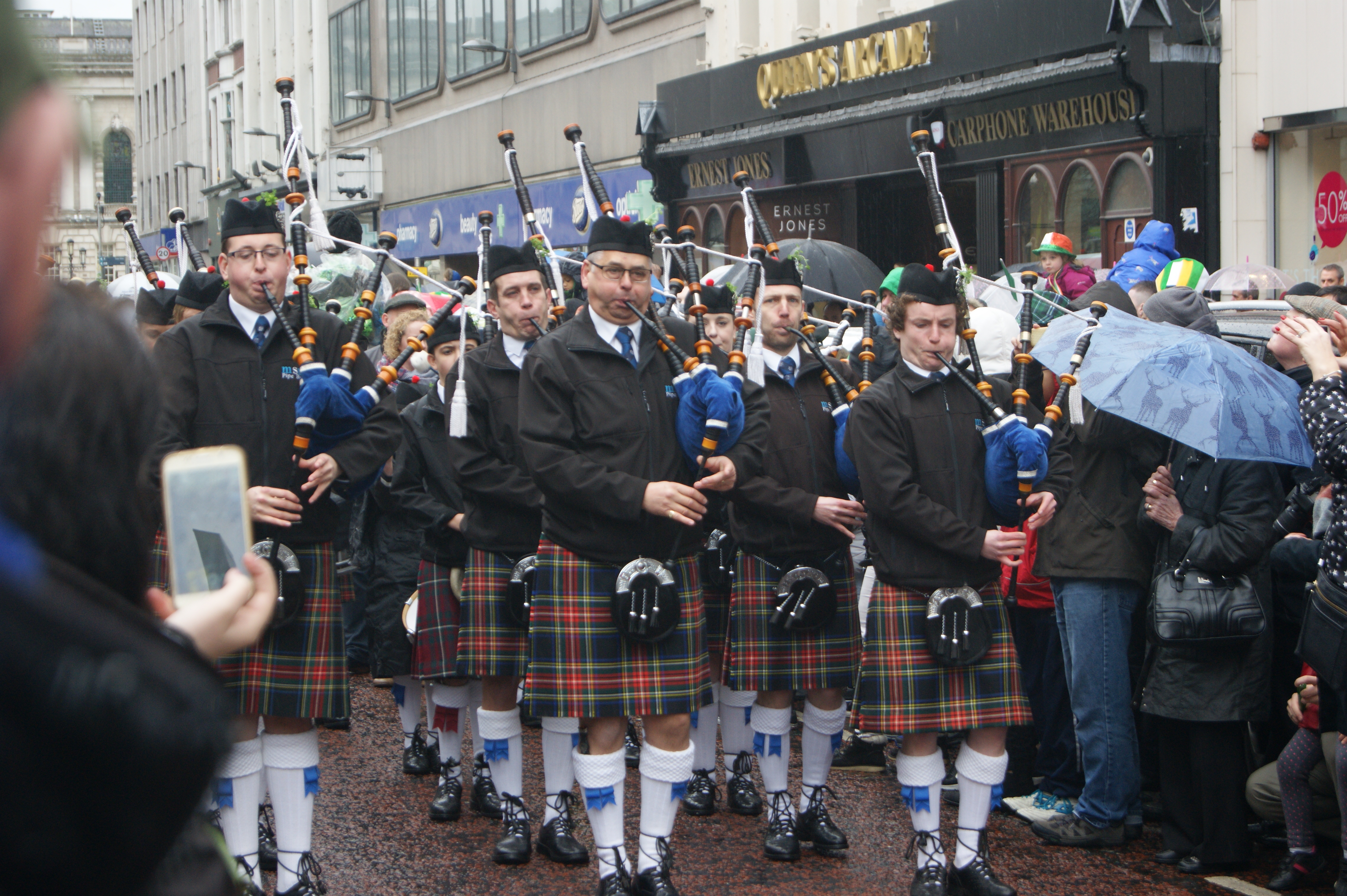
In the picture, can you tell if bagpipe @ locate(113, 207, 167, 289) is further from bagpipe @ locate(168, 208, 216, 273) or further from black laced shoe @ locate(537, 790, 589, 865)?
black laced shoe @ locate(537, 790, 589, 865)

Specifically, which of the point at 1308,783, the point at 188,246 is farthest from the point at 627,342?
the point at 1308,783

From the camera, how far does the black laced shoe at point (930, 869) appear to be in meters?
3.85

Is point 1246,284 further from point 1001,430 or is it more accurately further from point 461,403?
point 461,403

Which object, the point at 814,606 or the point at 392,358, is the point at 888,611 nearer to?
the point at 814,606

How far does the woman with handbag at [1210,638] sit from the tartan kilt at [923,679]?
46 centimetres

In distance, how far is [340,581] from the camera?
464 centimetres

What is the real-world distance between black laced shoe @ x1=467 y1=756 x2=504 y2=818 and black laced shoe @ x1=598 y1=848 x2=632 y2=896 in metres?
1.01

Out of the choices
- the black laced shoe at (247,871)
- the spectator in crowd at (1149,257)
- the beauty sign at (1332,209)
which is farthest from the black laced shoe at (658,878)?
the beauty sign at (1332,209)

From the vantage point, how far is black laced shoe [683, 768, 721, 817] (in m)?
4.84

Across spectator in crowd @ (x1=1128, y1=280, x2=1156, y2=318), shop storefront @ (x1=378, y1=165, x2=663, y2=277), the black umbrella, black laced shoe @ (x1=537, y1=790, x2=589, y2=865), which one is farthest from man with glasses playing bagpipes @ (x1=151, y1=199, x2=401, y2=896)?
shop storefront @ (x1=378, y1=165, x2=663, y2=277)

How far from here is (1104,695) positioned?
168 inches

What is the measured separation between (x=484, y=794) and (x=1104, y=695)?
2158 millimetres

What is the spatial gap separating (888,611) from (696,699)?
0.62 metres

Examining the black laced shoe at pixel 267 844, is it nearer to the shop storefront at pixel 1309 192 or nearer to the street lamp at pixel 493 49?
the shop storefront at pixel 1309 192
